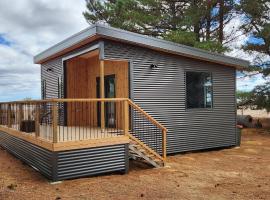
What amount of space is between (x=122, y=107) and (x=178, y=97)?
270cm

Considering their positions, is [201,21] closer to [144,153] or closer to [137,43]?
[137,43]

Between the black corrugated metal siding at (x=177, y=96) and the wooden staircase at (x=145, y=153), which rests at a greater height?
the black corrugated metal siding at (x=177, y=96)

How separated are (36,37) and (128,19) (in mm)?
4984

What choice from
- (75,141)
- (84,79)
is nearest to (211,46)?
(84,79)

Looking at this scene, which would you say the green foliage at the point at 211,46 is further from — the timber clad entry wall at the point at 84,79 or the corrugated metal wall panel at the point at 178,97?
the timber clad entry wall at the point at 84,79

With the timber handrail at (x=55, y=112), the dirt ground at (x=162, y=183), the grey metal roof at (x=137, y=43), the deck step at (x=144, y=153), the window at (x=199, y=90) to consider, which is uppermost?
the grey metal roof at (x=137, y=43)

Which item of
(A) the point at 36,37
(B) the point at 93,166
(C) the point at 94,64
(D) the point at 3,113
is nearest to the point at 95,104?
(C) the point at 94,64

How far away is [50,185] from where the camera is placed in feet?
20.4

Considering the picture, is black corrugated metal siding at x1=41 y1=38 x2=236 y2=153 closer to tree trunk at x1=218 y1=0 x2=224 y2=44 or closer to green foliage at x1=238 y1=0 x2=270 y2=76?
green foliage at x1=238 y1=0 x2=270 y2=76

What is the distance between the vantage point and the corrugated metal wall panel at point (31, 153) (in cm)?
664

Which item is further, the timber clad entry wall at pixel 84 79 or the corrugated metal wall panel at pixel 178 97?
the timber clad entry wall at pixel 84 79

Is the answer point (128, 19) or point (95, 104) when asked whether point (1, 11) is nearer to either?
point (95, 104)

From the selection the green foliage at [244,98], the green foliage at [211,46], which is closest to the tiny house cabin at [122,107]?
the green foliage at [211,46]

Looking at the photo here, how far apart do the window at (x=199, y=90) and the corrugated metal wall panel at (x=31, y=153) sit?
4.95m
